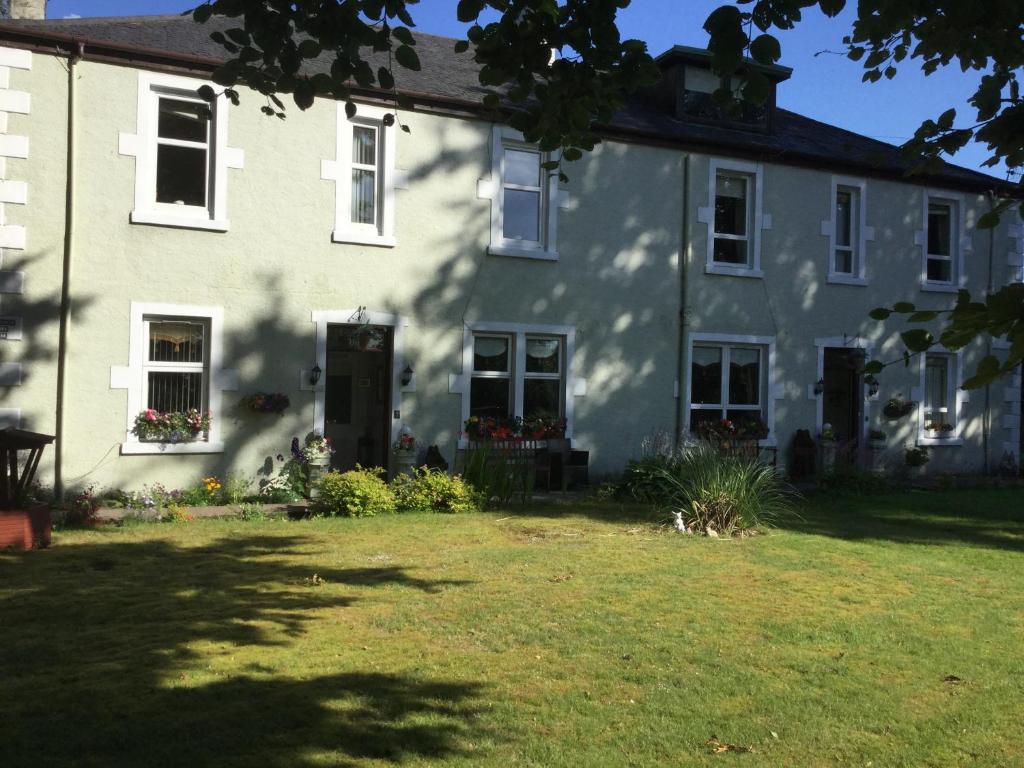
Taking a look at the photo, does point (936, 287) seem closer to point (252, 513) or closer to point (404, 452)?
point (404, 452)

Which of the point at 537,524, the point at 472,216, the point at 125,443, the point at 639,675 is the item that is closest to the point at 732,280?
the point at 472,216

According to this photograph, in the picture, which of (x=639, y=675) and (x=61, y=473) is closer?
(x=639, y=675)

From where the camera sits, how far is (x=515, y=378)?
13.4 metres

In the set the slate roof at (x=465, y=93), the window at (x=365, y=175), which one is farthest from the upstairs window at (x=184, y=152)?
the window at (x=365, y=175)

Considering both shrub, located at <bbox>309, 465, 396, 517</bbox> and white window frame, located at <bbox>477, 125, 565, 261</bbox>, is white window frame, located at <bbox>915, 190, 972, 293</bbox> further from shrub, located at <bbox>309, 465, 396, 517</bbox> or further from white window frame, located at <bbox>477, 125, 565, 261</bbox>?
shrub, located at <bbox>309, 465, 396, 517</bbox>

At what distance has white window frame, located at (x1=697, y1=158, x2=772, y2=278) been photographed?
14.7 meters

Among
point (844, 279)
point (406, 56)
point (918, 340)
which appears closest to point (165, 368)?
point (406, 56)

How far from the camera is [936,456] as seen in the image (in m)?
16.5

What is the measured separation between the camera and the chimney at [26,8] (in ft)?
43.1

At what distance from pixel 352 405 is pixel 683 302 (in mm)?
5367

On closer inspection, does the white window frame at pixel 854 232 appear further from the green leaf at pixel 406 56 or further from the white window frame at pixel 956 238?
the green leaf at pixel 406 56

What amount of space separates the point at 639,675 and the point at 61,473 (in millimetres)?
8183

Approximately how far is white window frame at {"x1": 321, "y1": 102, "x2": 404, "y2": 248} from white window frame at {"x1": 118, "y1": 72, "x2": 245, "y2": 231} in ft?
4.20

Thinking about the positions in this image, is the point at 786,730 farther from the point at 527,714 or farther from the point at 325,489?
the point at 325,489
